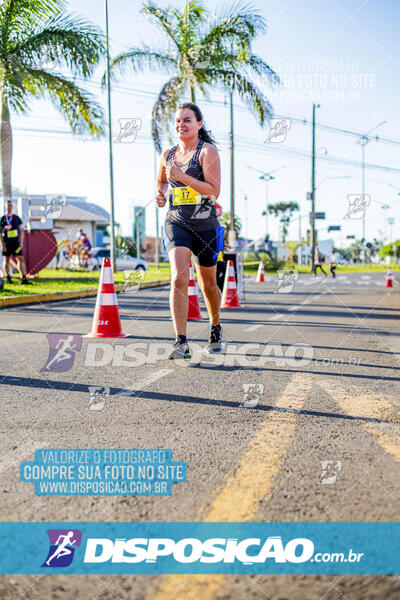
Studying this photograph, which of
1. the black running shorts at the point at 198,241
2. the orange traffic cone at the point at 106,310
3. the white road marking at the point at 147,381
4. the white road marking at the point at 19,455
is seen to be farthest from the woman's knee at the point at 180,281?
the white road marking at the point at 19,455

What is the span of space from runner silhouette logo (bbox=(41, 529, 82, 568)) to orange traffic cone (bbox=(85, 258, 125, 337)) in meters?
4.67

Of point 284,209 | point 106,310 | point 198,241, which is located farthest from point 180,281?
point 284,209

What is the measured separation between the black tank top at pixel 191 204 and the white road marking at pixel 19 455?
2.71m

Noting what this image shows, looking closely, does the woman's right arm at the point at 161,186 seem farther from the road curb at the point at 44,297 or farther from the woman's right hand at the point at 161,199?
the road curb at the point at 44,297

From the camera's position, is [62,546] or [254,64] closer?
[62,546]

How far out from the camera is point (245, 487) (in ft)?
7.11

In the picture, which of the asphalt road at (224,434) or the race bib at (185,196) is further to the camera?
the race bib at (185,196)

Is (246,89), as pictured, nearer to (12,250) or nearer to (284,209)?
(12,250)

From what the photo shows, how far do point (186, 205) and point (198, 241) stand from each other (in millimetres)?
317

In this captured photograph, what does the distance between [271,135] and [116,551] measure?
17.3m

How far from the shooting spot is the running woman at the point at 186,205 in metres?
4.87

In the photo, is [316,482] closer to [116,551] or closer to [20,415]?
[116,551]

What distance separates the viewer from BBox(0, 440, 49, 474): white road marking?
238cm

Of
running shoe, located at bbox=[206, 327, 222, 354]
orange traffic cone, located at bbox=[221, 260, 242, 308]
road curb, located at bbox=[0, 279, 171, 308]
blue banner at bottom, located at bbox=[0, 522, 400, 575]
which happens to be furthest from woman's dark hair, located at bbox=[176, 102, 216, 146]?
road curb, located at bbox=[0, 279, 171, 308]
